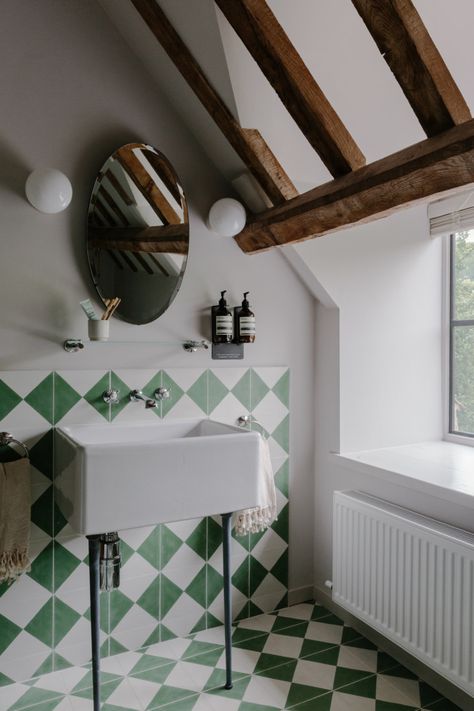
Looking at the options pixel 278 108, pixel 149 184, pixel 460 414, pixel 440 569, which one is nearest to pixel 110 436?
pixel 149 184

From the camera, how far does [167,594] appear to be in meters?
2.57

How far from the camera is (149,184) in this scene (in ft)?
8.09

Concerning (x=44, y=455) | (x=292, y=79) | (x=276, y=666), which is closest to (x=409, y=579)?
(x=276, y=666)

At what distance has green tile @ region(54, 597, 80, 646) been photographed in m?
2.32

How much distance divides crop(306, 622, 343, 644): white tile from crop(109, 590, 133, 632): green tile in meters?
0.86

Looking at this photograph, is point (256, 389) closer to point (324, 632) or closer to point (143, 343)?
point (143, 343)

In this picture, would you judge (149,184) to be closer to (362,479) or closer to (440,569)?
(362,479)

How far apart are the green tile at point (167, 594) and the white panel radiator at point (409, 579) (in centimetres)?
76

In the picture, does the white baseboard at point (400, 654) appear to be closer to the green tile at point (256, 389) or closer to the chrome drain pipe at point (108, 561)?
the green tile at point (256, 389)

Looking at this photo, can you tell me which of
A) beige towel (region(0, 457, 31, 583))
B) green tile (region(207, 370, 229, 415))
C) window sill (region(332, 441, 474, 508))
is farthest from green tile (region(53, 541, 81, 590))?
window sill (region(332, 441, 474, 508))

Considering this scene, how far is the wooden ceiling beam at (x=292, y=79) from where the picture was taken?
1937 millimetres

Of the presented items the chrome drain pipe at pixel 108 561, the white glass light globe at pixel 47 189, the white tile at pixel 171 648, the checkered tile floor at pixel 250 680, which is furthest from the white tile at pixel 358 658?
the white glass light globe at pixel 47 189

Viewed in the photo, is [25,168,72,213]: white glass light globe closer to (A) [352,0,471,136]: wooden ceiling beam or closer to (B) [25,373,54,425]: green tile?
(B) [25,373,54,425]: green tile

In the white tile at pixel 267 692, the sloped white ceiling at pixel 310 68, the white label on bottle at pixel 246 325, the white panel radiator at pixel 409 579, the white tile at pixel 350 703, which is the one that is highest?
the sloped white ceiling at pixel 310 68
